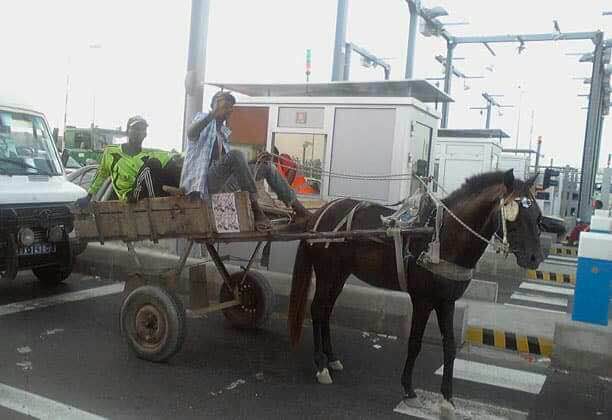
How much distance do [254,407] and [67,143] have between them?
28828mm

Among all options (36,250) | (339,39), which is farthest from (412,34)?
(36,250)

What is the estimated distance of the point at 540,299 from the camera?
1019 cm

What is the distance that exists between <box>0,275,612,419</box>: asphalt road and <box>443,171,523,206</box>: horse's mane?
5.70ft

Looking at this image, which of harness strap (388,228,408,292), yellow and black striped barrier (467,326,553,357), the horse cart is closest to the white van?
the horse cart

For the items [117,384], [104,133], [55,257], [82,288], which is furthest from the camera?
[104,133]

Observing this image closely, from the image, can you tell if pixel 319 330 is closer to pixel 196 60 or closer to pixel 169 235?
pixel 169 235

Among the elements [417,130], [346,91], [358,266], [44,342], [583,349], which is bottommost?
[44,342]

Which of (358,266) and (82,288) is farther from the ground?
(358,266)

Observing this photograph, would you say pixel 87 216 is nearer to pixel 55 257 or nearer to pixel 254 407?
pixel 55 257

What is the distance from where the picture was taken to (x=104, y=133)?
98.4 ft

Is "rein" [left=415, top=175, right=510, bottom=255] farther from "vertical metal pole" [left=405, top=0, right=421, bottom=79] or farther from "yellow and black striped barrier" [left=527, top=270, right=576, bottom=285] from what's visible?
"vertical metal pole" [left=405, top=0, right=421, bottom=79]

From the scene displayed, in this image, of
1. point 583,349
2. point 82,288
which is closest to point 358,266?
point 583,349

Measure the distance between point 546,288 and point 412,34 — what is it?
953 centimetres

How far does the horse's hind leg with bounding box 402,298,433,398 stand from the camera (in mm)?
4660
